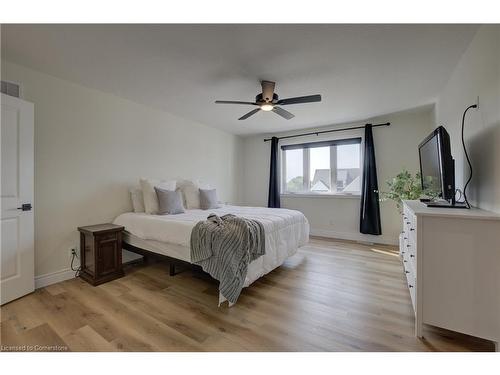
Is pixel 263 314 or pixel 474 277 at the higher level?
pixel 474 277

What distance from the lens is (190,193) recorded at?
3713 millimetres

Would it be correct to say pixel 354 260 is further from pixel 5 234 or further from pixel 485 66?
pixel 5 234

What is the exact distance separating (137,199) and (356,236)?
4.06 m

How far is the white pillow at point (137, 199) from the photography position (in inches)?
124

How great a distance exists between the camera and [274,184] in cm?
518

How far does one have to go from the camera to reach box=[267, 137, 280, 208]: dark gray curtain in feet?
16.9

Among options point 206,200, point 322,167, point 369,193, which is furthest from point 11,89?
point 369,193

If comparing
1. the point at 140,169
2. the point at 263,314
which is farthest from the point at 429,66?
the point at 140,169

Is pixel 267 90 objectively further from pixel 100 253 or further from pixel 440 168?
pixel 100 253

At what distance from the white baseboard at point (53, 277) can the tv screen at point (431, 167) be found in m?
4.00
